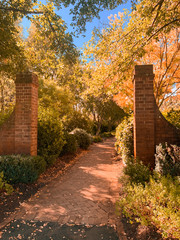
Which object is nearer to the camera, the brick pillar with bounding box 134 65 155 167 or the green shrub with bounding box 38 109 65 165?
the brick pillar with bounding box 134 65 155 167

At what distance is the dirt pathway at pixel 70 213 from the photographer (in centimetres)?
281

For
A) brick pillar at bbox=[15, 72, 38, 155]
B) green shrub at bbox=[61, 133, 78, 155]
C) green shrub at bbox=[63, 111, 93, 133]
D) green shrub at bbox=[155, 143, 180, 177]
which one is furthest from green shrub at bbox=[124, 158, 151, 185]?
green shrub at bbox=[63, 111, 93, 133]

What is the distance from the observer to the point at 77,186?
512 centimetres

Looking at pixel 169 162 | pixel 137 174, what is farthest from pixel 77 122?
pixel 169 162

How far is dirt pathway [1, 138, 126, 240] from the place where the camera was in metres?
2.81

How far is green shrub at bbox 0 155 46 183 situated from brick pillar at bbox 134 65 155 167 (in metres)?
3.02

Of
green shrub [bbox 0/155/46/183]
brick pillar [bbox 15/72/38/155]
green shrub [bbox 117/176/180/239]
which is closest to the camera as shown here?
green shrub [bbox 117/176/180/239]

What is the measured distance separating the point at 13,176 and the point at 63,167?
110 inches

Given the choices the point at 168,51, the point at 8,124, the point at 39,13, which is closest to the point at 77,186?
the point at 8,124

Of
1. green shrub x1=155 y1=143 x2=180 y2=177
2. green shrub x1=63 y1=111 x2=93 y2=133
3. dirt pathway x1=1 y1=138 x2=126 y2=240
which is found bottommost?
dirt pathway x1=1 y1=138 x2=126 y2=240

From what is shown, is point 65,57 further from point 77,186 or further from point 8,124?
point 77,186

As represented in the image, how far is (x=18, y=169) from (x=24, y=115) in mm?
1662

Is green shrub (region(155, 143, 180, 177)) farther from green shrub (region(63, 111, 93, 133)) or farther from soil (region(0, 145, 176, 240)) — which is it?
green shrub (region(63, 111, 93, 133))

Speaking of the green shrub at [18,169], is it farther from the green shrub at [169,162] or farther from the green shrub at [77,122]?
the green shrub at [77,122]
